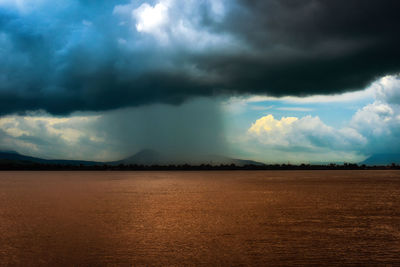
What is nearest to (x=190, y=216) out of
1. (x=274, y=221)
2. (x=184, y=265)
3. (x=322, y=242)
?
(x=274, y=221)

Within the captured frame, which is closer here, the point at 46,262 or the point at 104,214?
the point at 46,262

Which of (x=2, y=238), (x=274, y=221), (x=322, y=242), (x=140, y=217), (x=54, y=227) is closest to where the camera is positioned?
(x=322, y=242)

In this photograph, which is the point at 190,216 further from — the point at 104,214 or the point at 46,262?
the point at 46,262

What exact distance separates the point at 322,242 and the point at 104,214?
21375 mm

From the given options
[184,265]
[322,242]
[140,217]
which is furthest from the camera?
[140,217]

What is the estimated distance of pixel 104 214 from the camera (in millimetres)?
34875

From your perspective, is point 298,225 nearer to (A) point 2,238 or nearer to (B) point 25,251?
(B) point 25,251

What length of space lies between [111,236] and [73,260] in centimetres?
624

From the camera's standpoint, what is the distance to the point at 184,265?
16828mm

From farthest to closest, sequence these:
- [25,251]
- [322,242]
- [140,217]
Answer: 1. [140,217]
2. [322,242]
3. [25,251]

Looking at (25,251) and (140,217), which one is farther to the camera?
(140,217)

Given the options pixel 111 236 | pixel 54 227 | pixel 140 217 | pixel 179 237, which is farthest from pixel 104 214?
pixel 179 237

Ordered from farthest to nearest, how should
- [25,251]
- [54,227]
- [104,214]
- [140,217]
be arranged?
[104,214], [140,217], [54,227], [25,251]

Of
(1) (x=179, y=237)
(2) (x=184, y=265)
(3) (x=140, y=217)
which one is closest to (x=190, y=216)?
(3) (x=140, y=217)
